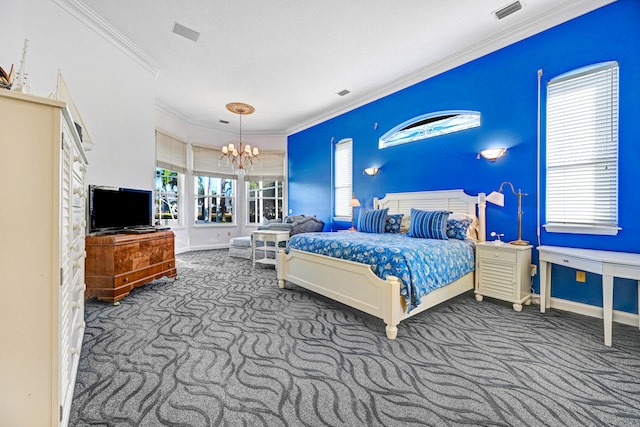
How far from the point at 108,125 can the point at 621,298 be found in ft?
19.9

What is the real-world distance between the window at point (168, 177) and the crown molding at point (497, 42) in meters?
4.26

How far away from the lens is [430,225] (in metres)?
3.33

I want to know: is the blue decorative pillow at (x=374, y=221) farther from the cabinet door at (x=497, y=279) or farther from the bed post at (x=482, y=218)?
the cabinet door at (x=497, y=279)

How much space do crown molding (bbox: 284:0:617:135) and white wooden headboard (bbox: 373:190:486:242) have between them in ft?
6.16

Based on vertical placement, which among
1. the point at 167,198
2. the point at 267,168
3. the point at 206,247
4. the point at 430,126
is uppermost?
the point at 430,126

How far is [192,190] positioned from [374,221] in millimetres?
4882

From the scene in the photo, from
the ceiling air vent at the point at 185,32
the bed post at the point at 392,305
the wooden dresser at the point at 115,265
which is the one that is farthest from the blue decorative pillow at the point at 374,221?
the ceiling air vent at the point at 185,32

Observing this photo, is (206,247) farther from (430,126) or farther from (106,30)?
(430,126)

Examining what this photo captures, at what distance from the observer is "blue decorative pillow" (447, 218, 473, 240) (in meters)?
3.34

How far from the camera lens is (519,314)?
2.72m

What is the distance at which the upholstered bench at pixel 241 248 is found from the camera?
5707 mm

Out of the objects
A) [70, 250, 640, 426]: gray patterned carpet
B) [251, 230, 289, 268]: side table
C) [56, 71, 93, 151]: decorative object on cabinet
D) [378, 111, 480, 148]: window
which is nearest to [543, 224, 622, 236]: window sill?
[70, 250, 640, 426]: gray patterned carpet

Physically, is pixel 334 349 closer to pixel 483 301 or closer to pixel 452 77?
pixel 483 301

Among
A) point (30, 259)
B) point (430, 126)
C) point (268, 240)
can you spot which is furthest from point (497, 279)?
point (30, 259)
